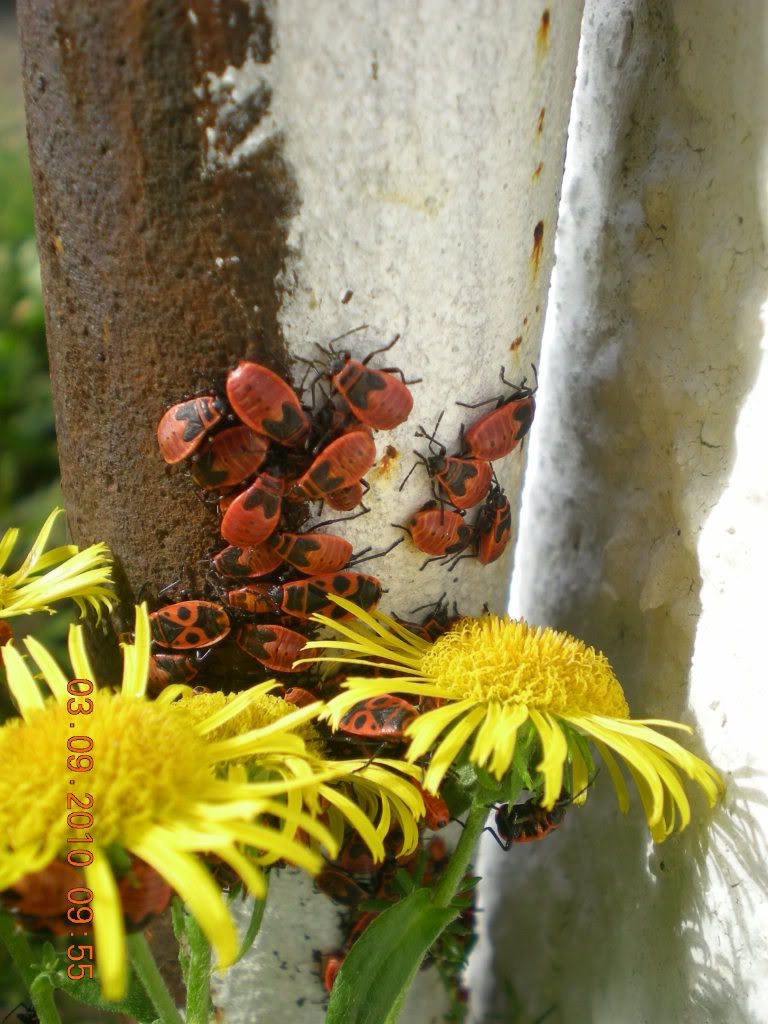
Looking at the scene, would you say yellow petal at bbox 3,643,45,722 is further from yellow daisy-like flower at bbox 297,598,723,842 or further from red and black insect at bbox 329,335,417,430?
red and black insect at bbox 329,335,417,430

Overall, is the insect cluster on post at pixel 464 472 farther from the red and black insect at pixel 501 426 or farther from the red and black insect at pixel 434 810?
the red and black insect at pixel 434 810

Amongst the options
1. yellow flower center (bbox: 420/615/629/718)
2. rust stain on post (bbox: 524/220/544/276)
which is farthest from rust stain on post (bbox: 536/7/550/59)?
yellow flower center (bbox: 420/615/629/718)

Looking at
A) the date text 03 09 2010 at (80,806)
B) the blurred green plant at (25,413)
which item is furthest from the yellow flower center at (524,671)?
the blurred green plant at (25,413)

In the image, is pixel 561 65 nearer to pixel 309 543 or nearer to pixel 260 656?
pixel 309 543

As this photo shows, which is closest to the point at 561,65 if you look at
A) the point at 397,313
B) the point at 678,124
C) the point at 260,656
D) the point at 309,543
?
the point at 678,124

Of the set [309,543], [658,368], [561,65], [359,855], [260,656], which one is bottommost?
[359,855]

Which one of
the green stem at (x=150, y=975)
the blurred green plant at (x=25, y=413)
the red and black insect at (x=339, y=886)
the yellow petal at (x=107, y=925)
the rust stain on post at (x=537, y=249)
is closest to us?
the yellow petal at (x=107, y=925)
